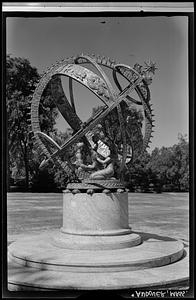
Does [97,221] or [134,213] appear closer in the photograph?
[97,221]

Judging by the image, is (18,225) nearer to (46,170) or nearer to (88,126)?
(88,126)

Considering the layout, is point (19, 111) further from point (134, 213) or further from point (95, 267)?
point (95, 267)

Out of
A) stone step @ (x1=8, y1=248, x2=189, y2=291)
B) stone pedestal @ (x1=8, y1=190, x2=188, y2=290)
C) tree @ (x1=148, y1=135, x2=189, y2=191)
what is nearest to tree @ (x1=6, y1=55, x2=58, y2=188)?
tree @ (x1=148, y1=135, x2=189, y2=191)

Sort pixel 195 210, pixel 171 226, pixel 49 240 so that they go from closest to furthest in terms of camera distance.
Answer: pixel 195 210 < pixel 49 240 < pixel 171 226

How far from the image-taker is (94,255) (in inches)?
275

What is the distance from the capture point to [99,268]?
6.32 metres

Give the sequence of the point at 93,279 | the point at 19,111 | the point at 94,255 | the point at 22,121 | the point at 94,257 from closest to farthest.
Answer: the point at 93,279, the point at 94,257, the point at 94,255, the point at 19,111, the point at 22,121

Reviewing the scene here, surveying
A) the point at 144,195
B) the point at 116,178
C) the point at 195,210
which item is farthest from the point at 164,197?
the point at 195,210

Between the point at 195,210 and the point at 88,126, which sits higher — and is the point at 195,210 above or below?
below

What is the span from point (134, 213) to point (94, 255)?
9364mm

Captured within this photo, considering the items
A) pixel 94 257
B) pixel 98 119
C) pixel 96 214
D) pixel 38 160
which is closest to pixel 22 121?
pixel 38 160

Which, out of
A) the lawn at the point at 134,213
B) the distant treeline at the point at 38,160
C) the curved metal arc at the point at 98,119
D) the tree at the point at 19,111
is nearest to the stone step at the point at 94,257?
the curved metal arc at the point at 98,119

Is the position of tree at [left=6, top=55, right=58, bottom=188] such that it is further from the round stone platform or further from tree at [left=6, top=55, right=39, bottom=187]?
the round stone platform

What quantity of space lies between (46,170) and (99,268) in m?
14.7
